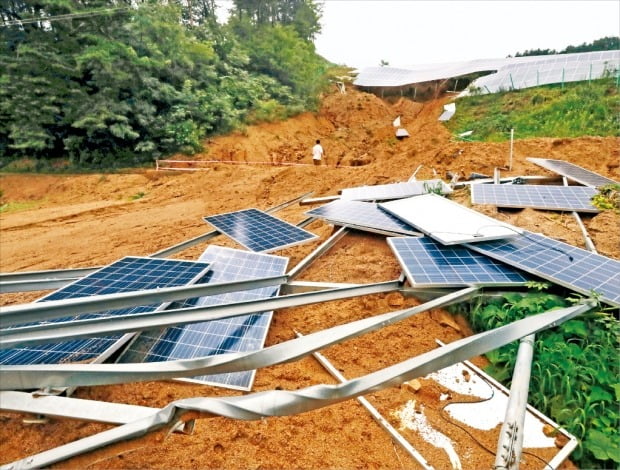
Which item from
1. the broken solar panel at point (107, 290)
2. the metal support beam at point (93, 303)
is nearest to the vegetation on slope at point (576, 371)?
the metal support beam at point (93, 303)

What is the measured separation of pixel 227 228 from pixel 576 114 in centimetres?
1637

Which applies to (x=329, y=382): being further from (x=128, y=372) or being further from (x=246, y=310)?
(x=128, y=372)

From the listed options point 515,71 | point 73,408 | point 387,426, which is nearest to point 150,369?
point 73,408

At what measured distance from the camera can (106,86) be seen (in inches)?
580

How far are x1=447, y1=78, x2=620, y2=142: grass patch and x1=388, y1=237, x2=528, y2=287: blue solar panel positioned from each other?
40.7ft

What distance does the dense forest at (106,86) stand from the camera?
13953 mm

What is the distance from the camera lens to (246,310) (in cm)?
267

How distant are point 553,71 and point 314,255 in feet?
73.8

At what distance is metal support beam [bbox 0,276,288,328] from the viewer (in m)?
1.66

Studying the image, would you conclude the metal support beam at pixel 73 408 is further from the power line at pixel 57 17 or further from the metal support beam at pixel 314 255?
the power line at pixel 57 17

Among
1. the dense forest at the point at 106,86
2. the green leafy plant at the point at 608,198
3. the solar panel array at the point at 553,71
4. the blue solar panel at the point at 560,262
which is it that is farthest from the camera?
the solar panel array at the point at 553,71

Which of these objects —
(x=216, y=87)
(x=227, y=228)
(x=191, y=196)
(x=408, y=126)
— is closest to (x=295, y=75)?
(x=216, y=87)

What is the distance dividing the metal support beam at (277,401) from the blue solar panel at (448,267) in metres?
1.60

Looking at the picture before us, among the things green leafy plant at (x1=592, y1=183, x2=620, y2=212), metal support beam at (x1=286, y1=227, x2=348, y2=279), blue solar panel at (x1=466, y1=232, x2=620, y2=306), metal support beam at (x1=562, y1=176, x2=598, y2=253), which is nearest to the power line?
metal support beam at (x1=286, y1=227, x2=348, y2=279)
